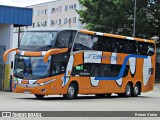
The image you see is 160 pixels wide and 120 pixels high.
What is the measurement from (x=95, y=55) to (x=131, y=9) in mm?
32795

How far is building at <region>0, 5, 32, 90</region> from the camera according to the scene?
3109 centimetres

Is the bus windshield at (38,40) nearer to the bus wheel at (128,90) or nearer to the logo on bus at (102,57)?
the logo on bus at (102,57)

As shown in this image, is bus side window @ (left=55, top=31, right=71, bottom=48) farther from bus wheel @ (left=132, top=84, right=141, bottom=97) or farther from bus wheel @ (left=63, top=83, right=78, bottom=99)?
bus wheel @ (left=132, top=84, right=141, bottom=97)

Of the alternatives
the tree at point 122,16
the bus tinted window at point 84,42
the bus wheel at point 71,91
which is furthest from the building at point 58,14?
the bus wheel at point 71,91

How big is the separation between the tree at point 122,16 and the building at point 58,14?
39.0m

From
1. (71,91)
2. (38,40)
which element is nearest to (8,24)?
(38,40)

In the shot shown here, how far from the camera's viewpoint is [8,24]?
3209 cm

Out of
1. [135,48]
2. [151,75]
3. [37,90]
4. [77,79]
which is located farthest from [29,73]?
[151,75]

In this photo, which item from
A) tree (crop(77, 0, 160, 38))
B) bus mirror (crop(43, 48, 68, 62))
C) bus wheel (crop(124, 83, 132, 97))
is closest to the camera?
bus mirror (crop(43, 48, 68, 62))

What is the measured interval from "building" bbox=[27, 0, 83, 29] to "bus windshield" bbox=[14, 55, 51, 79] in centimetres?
7374

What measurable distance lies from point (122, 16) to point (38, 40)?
34010 millimetres

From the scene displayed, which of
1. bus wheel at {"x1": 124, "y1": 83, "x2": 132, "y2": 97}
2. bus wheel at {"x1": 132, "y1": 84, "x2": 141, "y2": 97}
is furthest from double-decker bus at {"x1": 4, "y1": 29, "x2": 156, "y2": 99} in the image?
bus wheel at {"x1": 132, "y1": 84, "x2": 141, "y2": 97}

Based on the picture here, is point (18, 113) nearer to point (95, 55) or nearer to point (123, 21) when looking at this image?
point (95, 55)

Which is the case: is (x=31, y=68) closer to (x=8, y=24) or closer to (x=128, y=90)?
(x=128, y=90)
